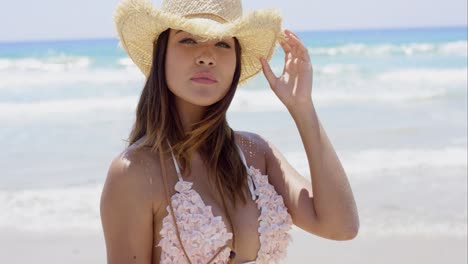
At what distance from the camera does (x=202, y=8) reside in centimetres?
238

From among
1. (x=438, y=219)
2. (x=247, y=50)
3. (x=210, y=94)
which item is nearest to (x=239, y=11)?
(x=247, y=50)

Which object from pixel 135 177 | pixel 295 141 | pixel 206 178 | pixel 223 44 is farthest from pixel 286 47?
pixel 295 141

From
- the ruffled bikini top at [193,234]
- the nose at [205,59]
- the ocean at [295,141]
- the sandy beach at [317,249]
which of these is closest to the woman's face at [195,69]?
the nose at [205,59]

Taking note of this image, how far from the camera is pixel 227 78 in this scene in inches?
93.3

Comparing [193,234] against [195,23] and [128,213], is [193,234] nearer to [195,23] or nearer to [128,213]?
[128,213]

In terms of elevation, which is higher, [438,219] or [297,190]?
[297,190]

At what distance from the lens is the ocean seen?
6.52 meters

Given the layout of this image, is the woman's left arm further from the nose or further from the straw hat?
the nose

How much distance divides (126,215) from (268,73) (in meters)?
0.77

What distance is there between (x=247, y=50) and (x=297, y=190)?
528mm

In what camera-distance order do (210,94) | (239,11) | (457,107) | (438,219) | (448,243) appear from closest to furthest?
(210,94)
(239,11)
(448,243)
(438,219)
(457,107)

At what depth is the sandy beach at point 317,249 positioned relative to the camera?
18.0 feet

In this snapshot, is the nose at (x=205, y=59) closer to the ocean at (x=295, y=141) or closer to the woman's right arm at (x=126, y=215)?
the woman's right arm at (x=126, y=215)

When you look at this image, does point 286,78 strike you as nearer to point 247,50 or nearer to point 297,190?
point 247,50
